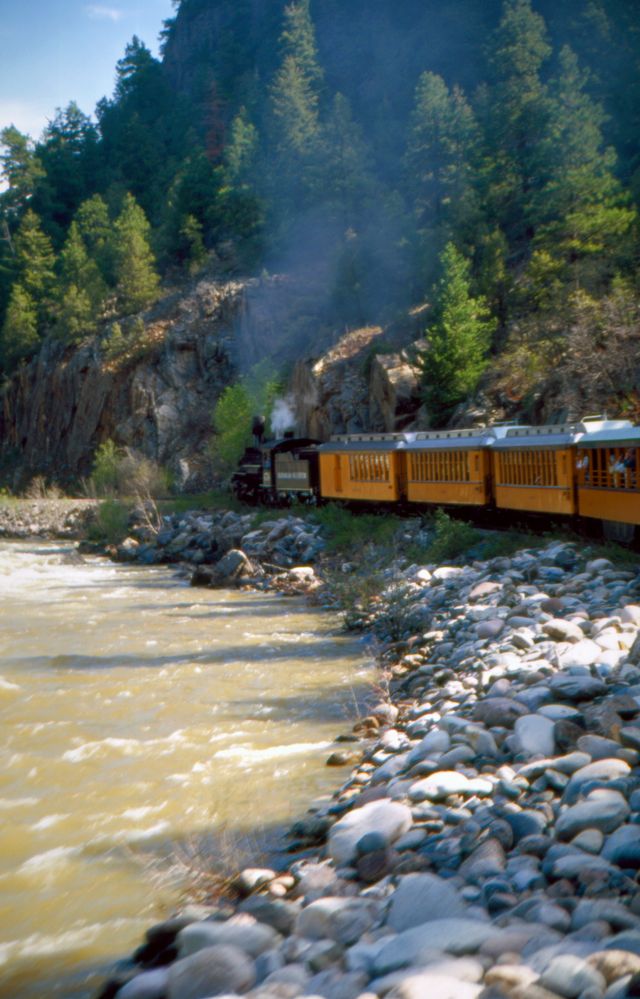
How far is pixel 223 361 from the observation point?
50562 mm

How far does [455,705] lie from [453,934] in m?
4.02

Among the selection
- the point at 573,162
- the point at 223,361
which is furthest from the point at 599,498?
the point at 223,361

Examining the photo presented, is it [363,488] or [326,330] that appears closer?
[363,488]

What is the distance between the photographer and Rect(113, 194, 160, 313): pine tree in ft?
177

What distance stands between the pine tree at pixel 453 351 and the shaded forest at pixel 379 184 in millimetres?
74

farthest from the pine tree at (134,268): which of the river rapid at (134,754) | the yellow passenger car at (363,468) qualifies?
the river rapid at (134,754)

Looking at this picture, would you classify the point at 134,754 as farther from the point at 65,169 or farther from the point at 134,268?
the point at 65,169

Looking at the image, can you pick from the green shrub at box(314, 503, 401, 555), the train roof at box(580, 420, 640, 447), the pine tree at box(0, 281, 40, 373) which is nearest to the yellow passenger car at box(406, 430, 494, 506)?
the green shrub at box(314, 503, 401, 555)

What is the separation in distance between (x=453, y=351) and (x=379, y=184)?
22.1 meters

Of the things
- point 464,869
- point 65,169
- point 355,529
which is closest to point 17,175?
point 65,169

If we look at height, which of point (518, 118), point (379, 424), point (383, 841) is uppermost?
point (518, 118)

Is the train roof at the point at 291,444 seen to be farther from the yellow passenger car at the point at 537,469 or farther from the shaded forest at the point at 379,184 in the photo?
the yellow passenger car at the point at 537,469

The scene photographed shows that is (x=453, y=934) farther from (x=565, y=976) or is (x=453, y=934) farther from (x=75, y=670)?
(x=75, y=670)

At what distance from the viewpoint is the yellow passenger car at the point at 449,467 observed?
19.4 m
